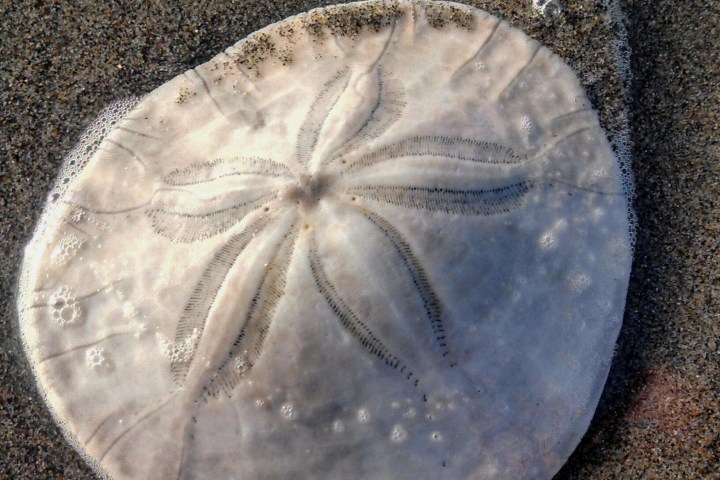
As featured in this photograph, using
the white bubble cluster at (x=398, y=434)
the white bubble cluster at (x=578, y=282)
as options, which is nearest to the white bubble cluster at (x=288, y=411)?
the white bubble cluster at (x=398, y=434)

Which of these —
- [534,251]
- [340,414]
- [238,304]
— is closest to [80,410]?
[238,304]

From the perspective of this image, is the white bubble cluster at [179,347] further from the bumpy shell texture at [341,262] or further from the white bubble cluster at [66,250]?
the white bubble cluster at [66,250]

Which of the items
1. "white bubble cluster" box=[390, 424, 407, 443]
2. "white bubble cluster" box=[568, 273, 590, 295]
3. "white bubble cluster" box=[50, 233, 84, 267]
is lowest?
"white bubble cluster" box=[390, 424, 407, 443]

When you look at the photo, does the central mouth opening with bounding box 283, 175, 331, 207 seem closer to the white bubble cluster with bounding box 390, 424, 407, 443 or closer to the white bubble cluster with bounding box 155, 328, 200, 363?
the white bubble cluster with bounding box 155, 328, 200, 363

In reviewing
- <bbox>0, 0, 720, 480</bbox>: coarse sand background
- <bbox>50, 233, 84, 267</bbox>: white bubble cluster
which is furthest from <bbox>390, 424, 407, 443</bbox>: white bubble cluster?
<bbox>50, 233, 84, 267</bbox>: white bubble cluster

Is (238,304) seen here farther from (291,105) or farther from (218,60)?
(218,60)
